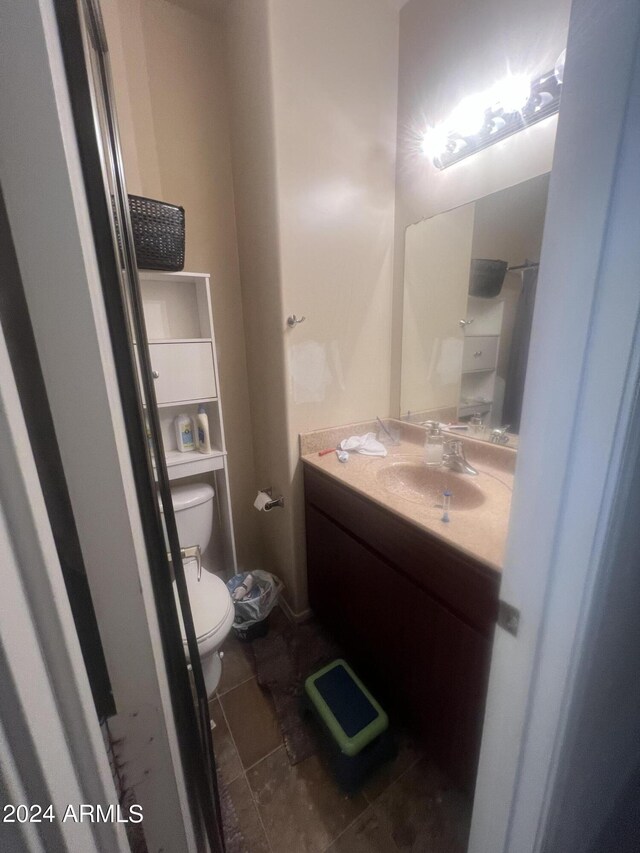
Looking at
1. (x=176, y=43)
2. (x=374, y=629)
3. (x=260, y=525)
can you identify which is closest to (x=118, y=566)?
(x=374, y=629)

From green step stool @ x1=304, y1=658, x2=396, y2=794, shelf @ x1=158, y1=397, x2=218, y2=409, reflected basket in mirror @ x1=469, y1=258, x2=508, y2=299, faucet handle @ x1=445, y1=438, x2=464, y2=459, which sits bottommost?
green step stool @ x1=304, y1=658, x2=396, y2=794

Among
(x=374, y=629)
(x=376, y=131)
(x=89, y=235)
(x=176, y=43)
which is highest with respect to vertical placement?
(x=176, y=43)

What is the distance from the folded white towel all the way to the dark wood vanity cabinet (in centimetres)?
22

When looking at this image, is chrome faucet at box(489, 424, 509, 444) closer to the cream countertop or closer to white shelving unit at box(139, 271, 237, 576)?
the cream countertop

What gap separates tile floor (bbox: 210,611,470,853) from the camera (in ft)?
2.97

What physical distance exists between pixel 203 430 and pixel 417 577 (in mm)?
1090

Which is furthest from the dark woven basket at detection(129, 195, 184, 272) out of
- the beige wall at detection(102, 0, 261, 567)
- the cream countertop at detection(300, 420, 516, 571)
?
the cream countertop at detection(300, 420, 516, 571)

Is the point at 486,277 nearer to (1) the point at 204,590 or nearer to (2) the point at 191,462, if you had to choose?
(2) the point at 191,462

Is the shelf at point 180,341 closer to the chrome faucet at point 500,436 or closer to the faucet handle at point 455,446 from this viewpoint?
the faucet handle at point 455,446

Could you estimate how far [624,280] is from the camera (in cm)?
36

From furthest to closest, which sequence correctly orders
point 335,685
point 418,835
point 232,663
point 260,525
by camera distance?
point 260,525, point 232,663, point 335,685, point 418,835

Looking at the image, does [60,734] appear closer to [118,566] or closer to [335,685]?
[118,566]

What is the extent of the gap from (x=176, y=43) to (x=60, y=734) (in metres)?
2.12

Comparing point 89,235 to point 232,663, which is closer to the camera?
point 89,235
